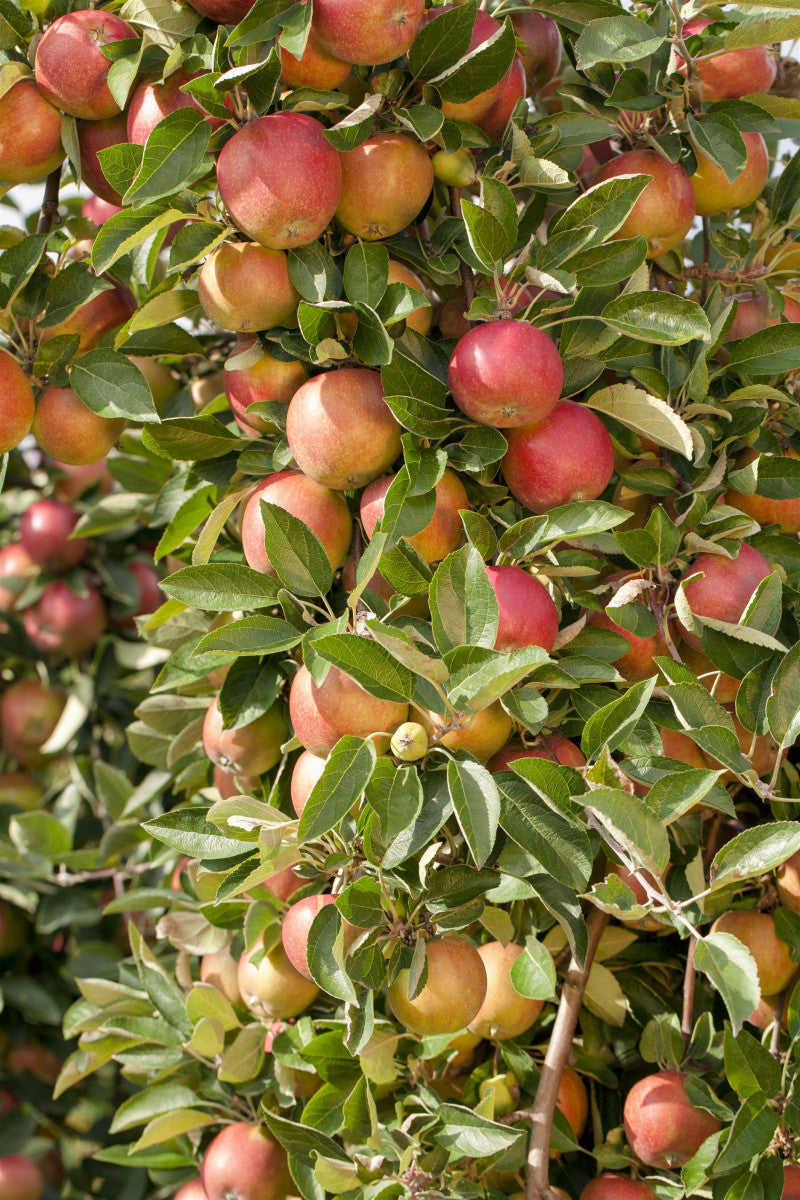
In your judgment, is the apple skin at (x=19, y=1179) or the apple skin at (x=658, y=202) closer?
the apple skin at (x=658, y=202)

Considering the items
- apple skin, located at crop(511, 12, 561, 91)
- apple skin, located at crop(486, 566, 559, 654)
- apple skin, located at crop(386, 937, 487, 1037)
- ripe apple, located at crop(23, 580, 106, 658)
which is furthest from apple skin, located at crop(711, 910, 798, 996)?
ripe apple, located at crop(23, 580, 106, 658)

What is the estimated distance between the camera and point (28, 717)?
2135 mm

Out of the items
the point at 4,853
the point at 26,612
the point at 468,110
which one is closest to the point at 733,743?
the point at 468,110

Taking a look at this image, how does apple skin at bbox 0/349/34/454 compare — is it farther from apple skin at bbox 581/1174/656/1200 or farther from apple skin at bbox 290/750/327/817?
apple skin at bbox 581/1174/656/1200

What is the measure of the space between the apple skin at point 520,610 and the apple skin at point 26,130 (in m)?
0.65

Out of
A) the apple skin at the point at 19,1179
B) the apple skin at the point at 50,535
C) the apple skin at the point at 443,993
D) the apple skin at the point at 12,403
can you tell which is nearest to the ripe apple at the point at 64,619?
the apple skin at the point at 50,535

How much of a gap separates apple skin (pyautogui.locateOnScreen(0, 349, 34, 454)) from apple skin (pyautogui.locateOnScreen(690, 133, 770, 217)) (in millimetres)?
745

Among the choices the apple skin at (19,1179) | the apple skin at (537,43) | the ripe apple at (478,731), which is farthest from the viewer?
the apple skin at (19,1179)

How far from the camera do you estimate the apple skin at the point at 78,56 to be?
3.30 ft

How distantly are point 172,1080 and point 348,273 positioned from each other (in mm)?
932

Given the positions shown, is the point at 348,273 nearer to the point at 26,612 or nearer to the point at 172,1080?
the point at 172,1080

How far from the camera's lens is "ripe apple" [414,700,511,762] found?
829mm

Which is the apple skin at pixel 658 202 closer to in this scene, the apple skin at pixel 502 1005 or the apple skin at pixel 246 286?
the apple skin at pixel 246 286

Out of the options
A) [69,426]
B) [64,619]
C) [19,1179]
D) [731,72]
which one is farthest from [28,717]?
[731,72]
